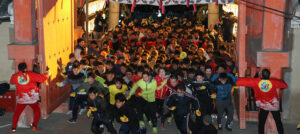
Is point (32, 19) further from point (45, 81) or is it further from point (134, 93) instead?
point (134, 93)

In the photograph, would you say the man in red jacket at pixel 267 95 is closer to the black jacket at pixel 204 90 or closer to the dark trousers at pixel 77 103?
the black jacket at pixel 204 90

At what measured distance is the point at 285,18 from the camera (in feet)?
38.2

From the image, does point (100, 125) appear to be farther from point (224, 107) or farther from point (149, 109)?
point (224, 107)

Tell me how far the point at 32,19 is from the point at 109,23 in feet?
53.2

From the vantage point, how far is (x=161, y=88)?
11680mm

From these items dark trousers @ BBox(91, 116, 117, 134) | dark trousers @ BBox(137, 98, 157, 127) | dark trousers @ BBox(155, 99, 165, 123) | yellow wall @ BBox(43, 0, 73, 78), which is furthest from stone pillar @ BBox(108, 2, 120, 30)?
dark trousers @ BBox(91, 116, 117, 134)

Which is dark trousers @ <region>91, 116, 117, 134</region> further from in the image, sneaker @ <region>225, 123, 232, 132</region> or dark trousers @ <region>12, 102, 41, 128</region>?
sneaker @ <region>225, 123, 232, 132</region>

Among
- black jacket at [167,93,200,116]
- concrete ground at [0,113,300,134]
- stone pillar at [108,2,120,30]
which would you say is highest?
stone pillar at [108,2,120,30]

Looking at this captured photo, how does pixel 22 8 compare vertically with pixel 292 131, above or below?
above

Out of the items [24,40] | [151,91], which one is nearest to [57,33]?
[24,40]

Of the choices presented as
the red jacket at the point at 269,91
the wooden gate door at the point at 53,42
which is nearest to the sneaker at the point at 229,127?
the red jacket at the point at 269,91

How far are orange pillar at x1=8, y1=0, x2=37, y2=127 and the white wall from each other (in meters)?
0.94

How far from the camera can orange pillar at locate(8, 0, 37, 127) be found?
12.0m

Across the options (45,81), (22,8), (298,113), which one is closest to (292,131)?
(298,113)
